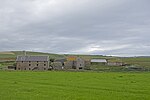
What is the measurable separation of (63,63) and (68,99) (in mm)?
131404

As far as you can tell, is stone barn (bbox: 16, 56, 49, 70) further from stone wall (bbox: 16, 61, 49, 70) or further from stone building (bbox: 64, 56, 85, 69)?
stone building (bbox: 64, 56, 85, 69)

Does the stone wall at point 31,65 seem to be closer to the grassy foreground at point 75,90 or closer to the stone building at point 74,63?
the stone building at point 74,63

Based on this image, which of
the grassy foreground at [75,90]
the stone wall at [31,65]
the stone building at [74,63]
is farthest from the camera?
the stone building at [74,63]

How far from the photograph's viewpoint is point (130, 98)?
1048 inches

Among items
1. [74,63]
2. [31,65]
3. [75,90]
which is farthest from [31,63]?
[75,90]

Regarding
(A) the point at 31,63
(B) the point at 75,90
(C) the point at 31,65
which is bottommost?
(B) the point at 75,90

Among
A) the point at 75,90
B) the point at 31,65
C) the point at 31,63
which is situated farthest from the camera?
the point at 31,63

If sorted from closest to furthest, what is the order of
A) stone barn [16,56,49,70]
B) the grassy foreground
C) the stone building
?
the grassy foreground, stone barn [16,56,49,70], the stone building

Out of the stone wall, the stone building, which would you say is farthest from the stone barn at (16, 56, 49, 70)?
the stone building

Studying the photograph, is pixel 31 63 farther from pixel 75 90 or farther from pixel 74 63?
pixel 75 90

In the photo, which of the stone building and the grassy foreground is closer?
the grassy foreground

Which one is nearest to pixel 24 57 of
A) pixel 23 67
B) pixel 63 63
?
pixel 23 67

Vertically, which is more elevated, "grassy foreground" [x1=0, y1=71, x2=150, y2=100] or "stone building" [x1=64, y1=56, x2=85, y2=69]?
"stone building" [x1=64, y1=56, x2=85, y2=69]

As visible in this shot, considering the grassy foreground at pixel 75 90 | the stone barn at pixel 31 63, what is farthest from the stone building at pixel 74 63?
the grassy foreground at pixel 75 90
